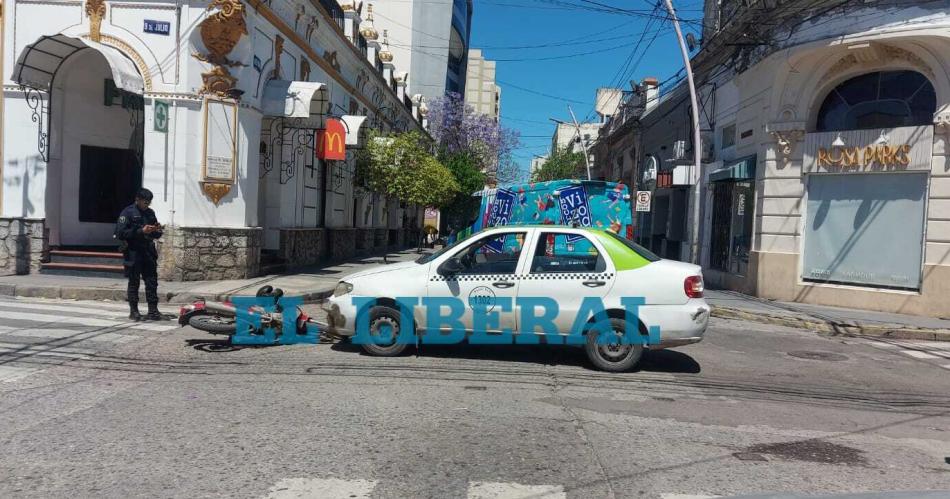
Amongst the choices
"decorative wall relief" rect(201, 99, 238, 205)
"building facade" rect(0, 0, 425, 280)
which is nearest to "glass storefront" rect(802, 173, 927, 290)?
"building facade" rect(0, 0, 425, 280)

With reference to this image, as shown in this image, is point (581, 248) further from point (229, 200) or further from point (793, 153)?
point (793, 153)

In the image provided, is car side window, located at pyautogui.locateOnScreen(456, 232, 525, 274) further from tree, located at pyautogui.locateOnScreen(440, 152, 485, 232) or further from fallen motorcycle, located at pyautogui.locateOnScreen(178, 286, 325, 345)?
tree, located at pyautogui.locateOnScreen(440, 152, 485, 232)

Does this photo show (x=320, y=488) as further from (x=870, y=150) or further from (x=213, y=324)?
(x=870, y=150)

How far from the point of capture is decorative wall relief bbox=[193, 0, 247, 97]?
13.0 m

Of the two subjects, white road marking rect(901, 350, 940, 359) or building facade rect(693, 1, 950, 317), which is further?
building facade rect(693, 1, 950, 317)

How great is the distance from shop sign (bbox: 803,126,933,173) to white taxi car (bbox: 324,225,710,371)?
Answer: 9343mm

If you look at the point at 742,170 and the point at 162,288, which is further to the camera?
the point at 742,170

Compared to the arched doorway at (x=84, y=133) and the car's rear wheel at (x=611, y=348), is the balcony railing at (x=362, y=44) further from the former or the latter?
the car's rear wheel at (x=611, y=348)

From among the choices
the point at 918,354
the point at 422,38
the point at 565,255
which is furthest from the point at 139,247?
the point at 422,38

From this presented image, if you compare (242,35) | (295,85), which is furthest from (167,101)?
(295,85)

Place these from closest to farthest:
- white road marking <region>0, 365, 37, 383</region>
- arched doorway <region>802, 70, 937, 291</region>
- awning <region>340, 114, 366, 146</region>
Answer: white road marking <region>0, 365, 37, 383</region>
arched doorway <region>802, 70, 937, 291</region>
awning <region>340, 114, 366, 146</region>

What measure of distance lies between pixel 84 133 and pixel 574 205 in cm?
1111

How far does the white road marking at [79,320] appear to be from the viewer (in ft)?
29.7

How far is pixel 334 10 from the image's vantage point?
2212cm
